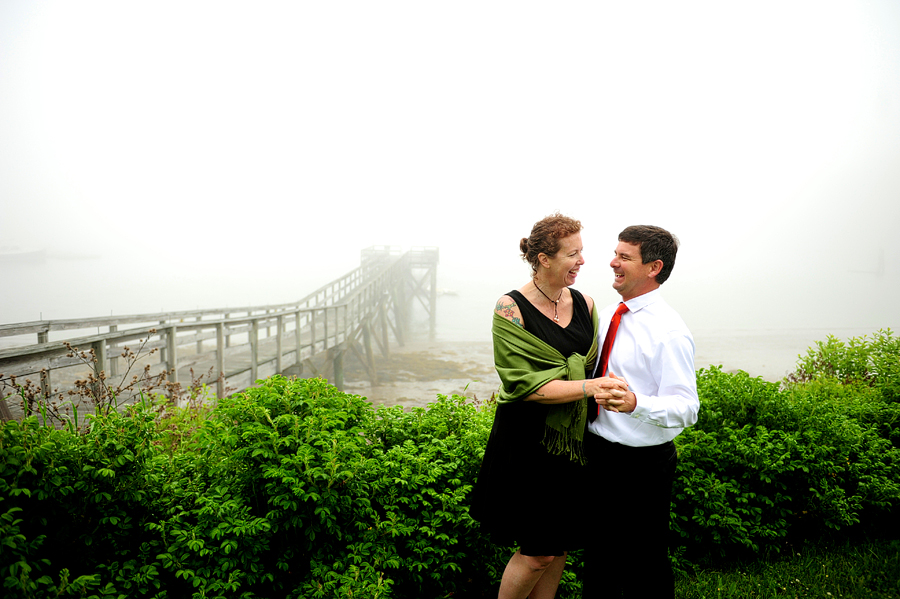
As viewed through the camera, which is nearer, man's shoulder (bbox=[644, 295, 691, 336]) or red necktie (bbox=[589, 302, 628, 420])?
man's shoulder (bbox=[644, 295, 691, 336])

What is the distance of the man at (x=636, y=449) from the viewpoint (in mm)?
1950

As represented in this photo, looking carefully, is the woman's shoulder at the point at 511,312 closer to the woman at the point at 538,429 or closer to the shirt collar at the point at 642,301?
the woman at the point at 538,429

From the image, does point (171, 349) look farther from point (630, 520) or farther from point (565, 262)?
point (630, 520)

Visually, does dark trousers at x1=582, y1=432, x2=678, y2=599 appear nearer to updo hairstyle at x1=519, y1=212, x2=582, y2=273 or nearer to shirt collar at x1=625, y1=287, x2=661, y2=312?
shirt collar at x1=625, y1=287, x2=661, y2=312

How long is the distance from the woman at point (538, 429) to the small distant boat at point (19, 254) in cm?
5029

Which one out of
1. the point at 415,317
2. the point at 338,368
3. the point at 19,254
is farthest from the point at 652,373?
the point at 19,254

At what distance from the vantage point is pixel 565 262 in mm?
2078

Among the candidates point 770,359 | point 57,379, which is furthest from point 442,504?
point 770,359

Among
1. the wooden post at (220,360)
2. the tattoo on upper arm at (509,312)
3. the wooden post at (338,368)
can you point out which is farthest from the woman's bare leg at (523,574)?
the wooden post at (338,368)

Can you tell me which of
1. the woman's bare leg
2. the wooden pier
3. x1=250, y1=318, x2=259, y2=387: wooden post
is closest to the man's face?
the woman's bare leg

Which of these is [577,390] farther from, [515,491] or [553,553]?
[553,553]

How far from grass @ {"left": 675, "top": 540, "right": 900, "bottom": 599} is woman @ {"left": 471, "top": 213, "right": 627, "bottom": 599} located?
3.61 feet

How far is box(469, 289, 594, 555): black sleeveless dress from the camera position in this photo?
79.6 inches

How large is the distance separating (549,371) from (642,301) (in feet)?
1.62
